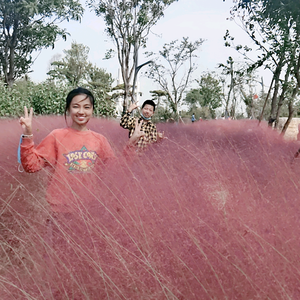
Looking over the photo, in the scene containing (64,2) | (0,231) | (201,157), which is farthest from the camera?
(64,2)

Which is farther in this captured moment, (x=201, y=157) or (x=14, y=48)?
(x=14, y=48)

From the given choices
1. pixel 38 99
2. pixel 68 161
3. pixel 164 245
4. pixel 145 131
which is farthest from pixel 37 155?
pixel 38 99

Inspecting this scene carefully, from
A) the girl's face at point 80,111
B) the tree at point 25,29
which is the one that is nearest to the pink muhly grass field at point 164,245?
the girl's face at point 80,111

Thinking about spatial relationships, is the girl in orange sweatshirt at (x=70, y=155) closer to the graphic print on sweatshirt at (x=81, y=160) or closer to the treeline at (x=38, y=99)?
the graphic print on sweatshirt at (x=81, y=160)

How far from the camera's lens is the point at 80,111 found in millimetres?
1946

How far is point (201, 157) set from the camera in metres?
2.89

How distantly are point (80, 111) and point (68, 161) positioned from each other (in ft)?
1.07

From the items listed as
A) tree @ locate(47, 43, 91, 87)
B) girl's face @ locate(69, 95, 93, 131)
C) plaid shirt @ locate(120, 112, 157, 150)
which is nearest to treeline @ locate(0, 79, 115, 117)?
plaid shirt @ locate(120, 112, 157, 150)

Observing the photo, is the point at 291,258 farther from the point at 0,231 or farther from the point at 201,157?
the point at 0,231

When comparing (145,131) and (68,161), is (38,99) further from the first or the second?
(68,161)

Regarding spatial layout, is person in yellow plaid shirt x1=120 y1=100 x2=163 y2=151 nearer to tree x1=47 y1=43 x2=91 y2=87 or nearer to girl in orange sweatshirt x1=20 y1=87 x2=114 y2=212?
girl in orange sweatshirt x1=20 y1=87 x2=114 y2=212

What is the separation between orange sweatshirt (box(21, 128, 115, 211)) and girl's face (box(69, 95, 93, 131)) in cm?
5

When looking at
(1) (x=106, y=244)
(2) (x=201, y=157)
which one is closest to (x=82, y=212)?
(1) (x=106, y=244)

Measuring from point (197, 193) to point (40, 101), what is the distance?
9.11m
